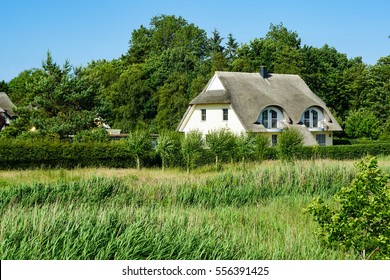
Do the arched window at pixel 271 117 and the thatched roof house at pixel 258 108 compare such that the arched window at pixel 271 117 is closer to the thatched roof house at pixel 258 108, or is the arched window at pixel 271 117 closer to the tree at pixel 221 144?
the thatched roof house at pixel 258 108

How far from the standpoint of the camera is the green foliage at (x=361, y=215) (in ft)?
29.7

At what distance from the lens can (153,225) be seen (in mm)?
9648

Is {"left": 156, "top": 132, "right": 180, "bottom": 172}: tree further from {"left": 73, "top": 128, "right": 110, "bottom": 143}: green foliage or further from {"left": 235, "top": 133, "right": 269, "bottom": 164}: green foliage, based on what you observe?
{"left": 73, "top": 128, "right": 110, "bottom": 143}: green foliage

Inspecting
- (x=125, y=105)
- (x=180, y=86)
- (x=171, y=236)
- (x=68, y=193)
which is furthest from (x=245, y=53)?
(x=171, y=236)

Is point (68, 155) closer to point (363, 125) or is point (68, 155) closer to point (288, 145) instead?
point (288, 145)

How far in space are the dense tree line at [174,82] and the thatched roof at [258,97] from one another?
5.44 metres

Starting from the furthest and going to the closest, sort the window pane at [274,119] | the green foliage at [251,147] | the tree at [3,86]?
the tree at [3,86], the window pane at [274,119], the green foliage at [251,147]

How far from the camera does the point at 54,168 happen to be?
30.3 m

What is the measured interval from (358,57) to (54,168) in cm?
5749

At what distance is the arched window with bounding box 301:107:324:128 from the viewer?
46250 millimetres

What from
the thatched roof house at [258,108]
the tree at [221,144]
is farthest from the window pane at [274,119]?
the tree at [221,144]

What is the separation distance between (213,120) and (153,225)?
3578 cm

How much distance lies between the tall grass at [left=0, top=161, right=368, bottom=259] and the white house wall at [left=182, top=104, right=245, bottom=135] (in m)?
26.8

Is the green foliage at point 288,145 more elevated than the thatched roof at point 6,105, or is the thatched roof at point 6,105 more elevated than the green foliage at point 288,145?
the thatched roof at point 6,105
